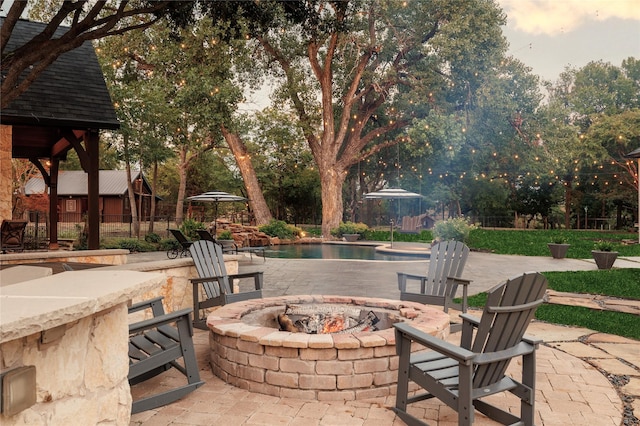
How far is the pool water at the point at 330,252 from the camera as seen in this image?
12.8 metres

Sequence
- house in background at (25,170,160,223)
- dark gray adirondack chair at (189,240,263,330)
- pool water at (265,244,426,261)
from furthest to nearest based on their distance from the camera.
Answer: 1. house in background at (25,170,160,223)
2. pool water at (265,244,426,261)
3. dark gray adirondack chair at (189,240,263,330)

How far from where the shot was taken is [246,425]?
258 centimetres

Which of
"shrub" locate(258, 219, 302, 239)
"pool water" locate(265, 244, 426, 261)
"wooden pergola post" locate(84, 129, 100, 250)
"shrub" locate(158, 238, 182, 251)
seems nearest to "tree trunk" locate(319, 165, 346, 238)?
"shrub" locate(258, 219, 302, 239)

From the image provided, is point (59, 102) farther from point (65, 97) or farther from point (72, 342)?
point (72, 342)

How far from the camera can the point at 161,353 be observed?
2857 millimetres

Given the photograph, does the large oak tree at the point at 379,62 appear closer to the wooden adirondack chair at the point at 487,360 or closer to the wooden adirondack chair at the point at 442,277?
the wooden adirondack chair at the point at 442,277

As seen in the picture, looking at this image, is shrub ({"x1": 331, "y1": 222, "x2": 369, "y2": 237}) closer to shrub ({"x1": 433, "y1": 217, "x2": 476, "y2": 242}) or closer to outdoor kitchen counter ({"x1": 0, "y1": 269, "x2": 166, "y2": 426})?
shrub ({"x1": 433, "y1": 217, "x2": 476, "y2": 242})

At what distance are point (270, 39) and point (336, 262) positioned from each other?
11.1 meters

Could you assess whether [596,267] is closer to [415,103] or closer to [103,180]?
[415,103]

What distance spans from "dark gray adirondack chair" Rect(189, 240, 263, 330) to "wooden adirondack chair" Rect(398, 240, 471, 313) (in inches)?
62.7

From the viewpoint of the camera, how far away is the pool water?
42.0ft

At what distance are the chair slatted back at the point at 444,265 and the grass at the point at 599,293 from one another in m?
1.49

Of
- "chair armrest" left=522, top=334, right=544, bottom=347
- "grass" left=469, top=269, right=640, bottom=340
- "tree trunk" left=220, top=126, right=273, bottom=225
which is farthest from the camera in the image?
"tree trunk" left=220, top=126, right=273, bottom=225

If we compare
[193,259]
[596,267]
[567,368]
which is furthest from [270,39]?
[567,368]
